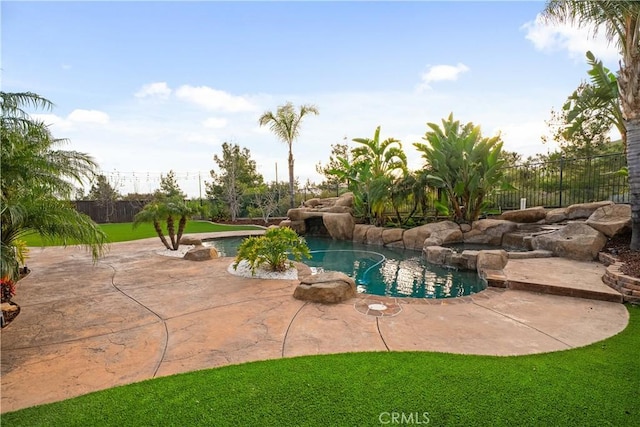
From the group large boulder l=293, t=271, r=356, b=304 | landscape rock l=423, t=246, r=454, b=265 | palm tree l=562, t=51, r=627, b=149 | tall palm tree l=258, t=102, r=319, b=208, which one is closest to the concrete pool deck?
large boulder l=293, t=271, r=356, b=304

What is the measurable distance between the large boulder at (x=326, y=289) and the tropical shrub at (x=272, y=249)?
1.22m

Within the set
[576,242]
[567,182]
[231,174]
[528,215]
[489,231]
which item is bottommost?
[489,231]

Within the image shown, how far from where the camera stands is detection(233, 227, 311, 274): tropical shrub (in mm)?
5540

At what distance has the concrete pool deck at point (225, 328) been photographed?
8.73 feet

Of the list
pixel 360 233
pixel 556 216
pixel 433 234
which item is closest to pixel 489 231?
pixel 433 234

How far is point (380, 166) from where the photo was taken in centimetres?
1231

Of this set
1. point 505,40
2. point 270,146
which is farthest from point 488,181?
point 270,146

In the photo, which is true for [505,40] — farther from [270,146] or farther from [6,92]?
[270,146]

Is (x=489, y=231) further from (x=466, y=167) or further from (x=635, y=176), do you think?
(x=635, y=176)

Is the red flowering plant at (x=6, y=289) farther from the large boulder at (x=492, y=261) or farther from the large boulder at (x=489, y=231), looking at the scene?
the large boulder at (x=489, y=231)

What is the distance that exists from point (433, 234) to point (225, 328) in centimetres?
774

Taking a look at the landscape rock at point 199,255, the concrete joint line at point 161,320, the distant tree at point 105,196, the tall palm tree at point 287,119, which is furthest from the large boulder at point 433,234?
the distant tree at point 105,196

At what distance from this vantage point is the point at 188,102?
1300 centimetres

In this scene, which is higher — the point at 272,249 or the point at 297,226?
the point at 272,249
